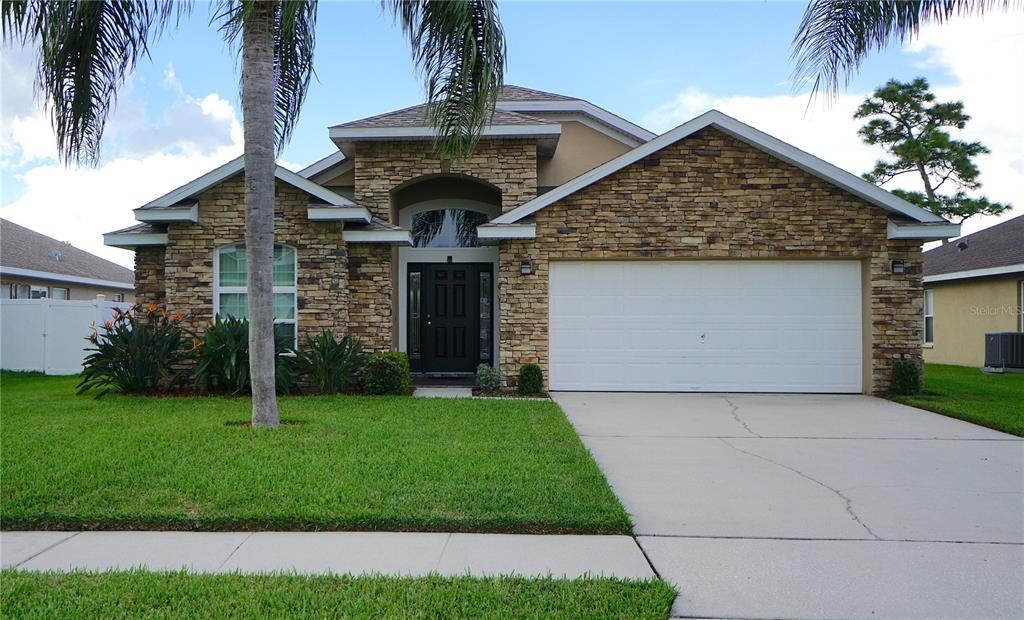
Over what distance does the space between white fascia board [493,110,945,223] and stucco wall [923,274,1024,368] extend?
8201 millimetres

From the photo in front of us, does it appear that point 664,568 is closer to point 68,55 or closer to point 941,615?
point 941,615

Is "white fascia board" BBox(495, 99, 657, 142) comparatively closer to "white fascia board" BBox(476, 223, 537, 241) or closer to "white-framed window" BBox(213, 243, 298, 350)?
"white fascia board" BBox(476, 223, 537, 241)

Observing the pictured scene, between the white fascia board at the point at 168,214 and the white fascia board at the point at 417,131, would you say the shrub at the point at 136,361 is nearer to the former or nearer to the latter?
the white fascia board at the point at 168,214

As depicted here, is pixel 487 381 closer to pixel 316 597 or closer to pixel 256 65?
pixel 256 65

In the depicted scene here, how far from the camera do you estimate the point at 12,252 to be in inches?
795

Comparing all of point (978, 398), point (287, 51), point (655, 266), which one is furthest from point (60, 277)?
point (978, 398)

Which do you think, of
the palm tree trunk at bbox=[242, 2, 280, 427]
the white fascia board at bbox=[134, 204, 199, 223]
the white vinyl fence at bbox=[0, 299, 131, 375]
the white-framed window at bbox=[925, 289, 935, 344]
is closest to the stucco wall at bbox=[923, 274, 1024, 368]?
the white-framed window at bbox=[925, 289, 935, 344]

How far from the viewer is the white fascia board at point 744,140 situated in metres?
11.7

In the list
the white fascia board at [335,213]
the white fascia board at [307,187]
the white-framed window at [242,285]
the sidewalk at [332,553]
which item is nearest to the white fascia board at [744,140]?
the white fascia board at [335,213]

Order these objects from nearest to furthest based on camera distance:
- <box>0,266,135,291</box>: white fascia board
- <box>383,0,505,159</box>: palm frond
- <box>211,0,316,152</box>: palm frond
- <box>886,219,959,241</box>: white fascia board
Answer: <box>383,0,505,159</box>: palm frond
<box>211,0,316,152</box>: palm frond
<box>886,219,959,241</box>: white fascia board
<box>0,266,135,291</box>: white fascia board

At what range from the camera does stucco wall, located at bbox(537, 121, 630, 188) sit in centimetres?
1490

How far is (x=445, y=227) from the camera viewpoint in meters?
14.5

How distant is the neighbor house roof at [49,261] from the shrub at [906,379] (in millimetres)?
21587

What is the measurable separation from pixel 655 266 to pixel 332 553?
9.12 m
